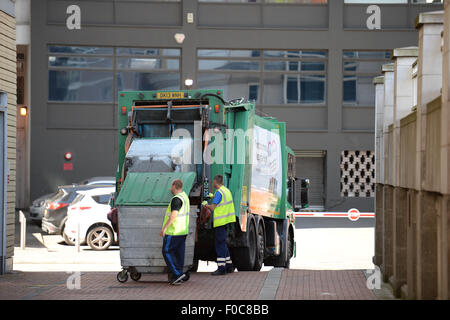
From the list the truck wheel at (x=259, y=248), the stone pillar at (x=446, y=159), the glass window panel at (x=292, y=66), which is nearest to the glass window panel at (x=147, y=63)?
the glass window panel at (x=292, y=66)

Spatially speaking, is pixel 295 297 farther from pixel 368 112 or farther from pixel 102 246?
pixel 368 112

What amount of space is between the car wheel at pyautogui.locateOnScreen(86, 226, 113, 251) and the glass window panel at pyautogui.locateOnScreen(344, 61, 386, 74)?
1768 centimetres

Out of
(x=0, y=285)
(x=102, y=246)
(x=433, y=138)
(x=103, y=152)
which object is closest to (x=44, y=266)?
(x=102, y=246)

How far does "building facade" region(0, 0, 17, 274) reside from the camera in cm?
1497

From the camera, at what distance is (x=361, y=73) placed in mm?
36594

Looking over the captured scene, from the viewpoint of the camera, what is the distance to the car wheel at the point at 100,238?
71.4 ft

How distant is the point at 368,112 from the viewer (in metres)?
36.6

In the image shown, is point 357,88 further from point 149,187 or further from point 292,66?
point 149,187

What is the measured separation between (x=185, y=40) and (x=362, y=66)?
7557 millimetres

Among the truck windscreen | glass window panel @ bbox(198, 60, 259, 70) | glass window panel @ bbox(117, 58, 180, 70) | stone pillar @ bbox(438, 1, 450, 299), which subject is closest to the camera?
stone pillar @ bbox(438, 1, 450, 299)

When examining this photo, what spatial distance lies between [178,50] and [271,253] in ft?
65.0

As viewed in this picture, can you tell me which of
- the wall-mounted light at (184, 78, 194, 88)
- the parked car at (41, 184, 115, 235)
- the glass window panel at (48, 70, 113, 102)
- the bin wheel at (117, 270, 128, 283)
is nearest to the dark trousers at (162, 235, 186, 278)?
the bin wheel at (117, 270, 128, 283)

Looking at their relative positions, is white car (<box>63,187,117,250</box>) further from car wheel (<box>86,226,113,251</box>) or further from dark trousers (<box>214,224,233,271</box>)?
dark trousers (<box>214,224,233,271</box>)

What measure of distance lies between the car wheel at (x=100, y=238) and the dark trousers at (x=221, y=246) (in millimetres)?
7583
